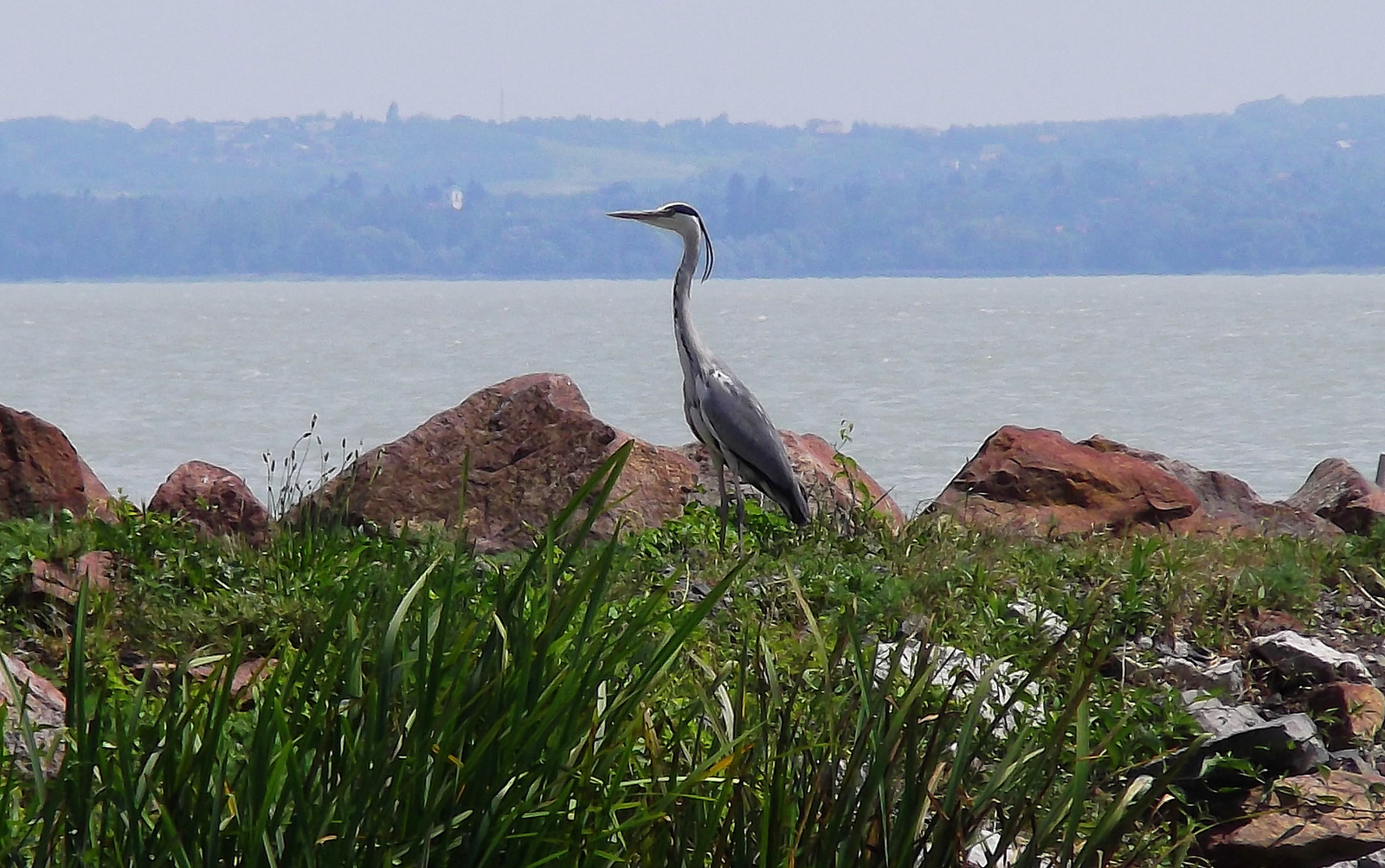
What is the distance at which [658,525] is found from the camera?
22.7 ft

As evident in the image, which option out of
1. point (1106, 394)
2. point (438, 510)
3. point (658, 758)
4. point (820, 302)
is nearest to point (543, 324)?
point (820, 302)

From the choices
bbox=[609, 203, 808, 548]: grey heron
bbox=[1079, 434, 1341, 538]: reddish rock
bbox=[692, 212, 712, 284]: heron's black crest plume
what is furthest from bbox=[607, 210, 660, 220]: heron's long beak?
bbox=[1079, 434, 1341, 538]: reddish rock

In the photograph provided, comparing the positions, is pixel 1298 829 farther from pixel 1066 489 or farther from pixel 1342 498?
pixel 1342 498

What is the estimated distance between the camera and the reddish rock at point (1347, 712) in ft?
14.6

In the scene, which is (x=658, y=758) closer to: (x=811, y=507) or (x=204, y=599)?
(x=204, y=599)

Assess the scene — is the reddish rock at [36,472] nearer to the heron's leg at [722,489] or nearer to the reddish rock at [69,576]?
the reddish rock at [69,576]

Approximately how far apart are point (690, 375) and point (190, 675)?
3601mm

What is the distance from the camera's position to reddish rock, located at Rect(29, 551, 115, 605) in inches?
197

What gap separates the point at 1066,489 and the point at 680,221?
2.27 metres

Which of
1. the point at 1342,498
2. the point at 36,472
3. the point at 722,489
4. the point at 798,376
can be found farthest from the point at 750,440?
the point at 798,376

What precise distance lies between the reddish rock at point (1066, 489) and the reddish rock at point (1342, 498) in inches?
27.4

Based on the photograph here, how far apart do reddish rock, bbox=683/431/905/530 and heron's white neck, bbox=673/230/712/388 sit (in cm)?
57

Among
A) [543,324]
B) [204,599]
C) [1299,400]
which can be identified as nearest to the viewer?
[204,599]

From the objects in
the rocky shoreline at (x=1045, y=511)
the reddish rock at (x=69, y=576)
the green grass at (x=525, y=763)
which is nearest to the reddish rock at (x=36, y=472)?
the rocky shoreline at (x=1045, y=511)
